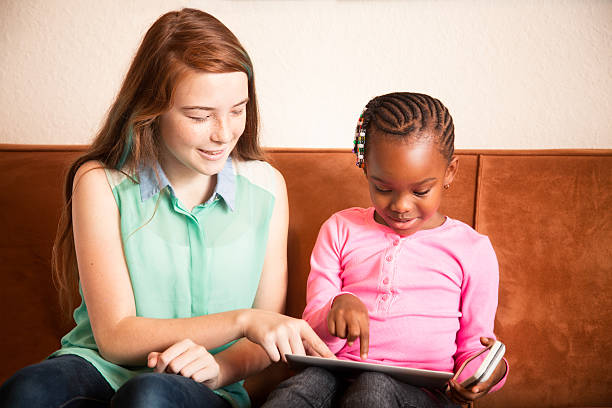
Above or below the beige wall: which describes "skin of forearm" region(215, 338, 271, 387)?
below

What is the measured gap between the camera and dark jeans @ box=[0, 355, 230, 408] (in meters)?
0.81

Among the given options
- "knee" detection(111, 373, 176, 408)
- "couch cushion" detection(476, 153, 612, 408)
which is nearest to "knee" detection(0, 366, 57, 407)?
"knee" detection(111, 373, 176, 408)

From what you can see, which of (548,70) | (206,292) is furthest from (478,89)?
(206,292)

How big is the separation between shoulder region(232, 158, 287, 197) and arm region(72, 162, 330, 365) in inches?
11.8

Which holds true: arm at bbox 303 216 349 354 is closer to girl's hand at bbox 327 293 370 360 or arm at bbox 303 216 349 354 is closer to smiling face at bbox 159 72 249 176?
girl's hand at bbox 327 293 370 360

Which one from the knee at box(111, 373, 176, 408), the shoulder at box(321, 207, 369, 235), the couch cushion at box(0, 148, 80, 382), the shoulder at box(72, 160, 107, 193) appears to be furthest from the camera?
the couch cushion at box(0, 148, 80, 382)

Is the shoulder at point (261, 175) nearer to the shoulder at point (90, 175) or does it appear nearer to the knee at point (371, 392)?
the shoulder at point (90, 175)

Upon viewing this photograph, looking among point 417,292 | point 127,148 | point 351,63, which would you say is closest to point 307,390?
point 417,292

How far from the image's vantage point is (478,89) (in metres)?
1.57

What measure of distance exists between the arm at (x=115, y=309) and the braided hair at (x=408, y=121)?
41cm

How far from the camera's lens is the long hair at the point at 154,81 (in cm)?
104

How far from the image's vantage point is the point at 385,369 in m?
0.89

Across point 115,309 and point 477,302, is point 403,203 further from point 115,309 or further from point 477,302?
point 115,309

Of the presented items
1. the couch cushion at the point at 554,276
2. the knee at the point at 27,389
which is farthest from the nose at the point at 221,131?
the couch cushion at the point at 554,276
